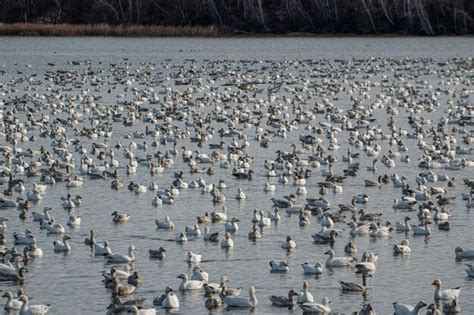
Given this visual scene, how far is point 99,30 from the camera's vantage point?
97.2m

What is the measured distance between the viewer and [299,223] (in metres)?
26.1

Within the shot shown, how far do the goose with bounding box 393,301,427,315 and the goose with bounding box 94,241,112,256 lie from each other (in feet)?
20.3

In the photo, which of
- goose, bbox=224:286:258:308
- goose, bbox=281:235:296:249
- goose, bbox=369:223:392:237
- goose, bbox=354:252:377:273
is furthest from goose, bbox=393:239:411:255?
goose, bbox=224:286:258:308

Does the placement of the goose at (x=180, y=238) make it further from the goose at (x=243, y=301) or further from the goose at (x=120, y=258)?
the goose at (x=243, y=301)

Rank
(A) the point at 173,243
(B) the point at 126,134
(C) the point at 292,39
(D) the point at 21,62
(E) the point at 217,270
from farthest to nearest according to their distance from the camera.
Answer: (C) the point at 292,39 < (D) the point at 21,62 < (B) the point at 126,134 < (A) the point at 173,243 < (E) the point at 217,270

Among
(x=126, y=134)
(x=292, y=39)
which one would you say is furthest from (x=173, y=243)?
(x=292, y=39)

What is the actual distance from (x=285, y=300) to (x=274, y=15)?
89.2 m

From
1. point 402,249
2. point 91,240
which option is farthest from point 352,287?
point 91,240

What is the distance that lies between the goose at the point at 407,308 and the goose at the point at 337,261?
11.2ft

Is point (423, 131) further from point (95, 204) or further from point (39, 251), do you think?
point (39, 251)

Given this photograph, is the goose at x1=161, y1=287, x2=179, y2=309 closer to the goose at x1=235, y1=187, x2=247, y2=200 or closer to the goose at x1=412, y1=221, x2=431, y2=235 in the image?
the goose at x1=412, y1=221, x2=431, y2=235

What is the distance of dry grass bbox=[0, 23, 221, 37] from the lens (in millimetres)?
97188

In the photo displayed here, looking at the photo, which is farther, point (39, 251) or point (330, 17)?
point (330, 17)

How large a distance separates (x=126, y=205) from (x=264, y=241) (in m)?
4.86
